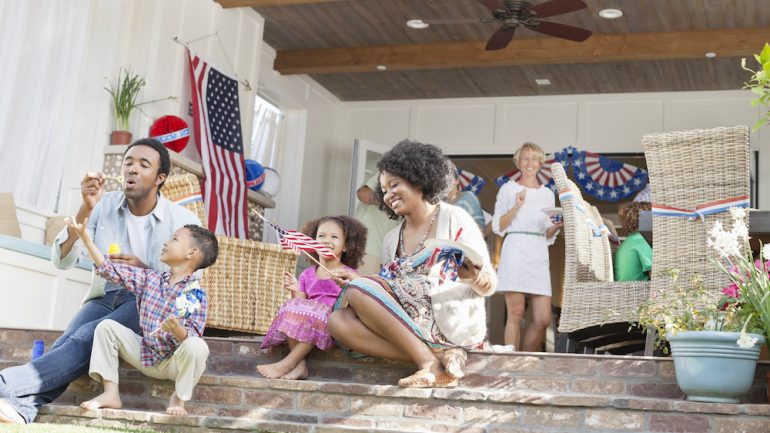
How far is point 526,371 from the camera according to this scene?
10.3ft

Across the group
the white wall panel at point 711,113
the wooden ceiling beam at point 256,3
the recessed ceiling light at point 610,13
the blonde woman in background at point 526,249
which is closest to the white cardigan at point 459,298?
the blonde woman in background at point 526,249

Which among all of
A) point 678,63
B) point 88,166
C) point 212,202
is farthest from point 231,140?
point 678,63

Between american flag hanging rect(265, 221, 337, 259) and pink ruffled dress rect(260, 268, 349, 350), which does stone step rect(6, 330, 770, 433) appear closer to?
pink ruffled dress rect(260, 268, 349, 350)

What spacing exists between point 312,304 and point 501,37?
312 centimetres

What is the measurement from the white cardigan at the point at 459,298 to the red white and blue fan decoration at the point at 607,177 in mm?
4945

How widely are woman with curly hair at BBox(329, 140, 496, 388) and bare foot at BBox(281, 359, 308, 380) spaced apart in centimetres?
19

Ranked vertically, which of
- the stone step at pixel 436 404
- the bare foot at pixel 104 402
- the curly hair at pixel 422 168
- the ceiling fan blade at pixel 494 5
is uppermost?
the ceiling fan blade at pixel 494 5

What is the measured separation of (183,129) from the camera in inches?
231

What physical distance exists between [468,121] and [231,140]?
280cm

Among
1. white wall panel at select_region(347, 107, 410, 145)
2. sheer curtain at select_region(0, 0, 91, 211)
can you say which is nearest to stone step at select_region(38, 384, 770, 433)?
sheer curtain at select_region(0, 0, 91, 211)

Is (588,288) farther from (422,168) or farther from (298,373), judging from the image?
(298,373)

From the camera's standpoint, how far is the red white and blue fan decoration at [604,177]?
8.04 meters

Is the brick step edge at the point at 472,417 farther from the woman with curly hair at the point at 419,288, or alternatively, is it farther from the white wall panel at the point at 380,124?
the white wall panel at the point at 380,124

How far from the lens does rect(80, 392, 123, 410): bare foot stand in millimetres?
3004
